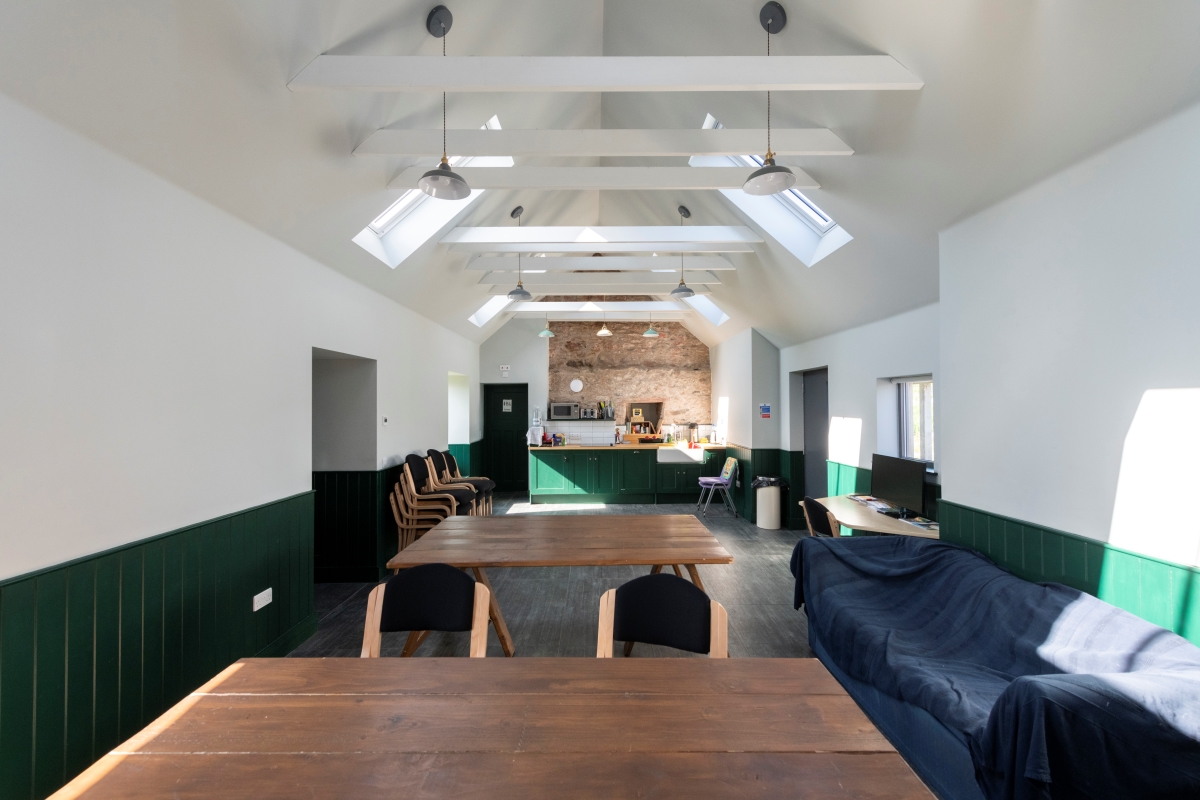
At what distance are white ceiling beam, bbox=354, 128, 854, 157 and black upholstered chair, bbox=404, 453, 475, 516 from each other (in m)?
3.51

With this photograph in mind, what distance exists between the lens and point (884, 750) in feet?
4.38

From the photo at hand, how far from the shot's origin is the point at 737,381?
876 cm

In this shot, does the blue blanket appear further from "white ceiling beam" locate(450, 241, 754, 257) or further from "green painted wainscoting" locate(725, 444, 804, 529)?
"green painted wainscoting" locate(725, 444, 804, 529)

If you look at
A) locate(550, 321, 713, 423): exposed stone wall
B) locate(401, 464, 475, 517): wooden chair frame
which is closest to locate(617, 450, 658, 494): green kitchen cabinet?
locate(550, 321, 713, 423): exposed stone wall

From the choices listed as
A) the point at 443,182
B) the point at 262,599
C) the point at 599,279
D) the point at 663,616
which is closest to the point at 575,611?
the point at 262,599

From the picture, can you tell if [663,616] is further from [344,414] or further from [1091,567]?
[344,414]

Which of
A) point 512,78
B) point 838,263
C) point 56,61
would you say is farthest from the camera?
point 838,263

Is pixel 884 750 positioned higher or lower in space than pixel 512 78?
lower

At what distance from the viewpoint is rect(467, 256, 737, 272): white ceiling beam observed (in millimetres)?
6414

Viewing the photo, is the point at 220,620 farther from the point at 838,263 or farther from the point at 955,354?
the point at 838,263

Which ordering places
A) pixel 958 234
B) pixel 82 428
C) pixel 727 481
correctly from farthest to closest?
1. pixel 727 481
2. pixel 958 234
3. pixel 82 428

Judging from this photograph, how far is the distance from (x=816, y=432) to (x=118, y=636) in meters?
7.01

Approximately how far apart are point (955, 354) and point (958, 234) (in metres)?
0.75

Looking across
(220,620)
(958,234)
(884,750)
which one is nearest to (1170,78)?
(958,234)
